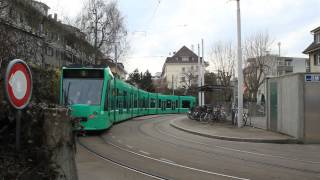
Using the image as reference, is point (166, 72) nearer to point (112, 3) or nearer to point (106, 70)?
point (112, 3)

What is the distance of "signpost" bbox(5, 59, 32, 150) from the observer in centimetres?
465

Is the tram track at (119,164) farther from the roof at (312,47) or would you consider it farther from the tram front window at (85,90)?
the roof at (312,47)

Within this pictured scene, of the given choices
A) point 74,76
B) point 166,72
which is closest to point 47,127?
point 74,76

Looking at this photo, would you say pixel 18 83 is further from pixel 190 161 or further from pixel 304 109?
pixel 304 109

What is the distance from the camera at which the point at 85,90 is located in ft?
62.2

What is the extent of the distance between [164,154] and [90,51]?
38719 mm

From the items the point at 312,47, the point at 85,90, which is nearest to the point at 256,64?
the point at 312,47

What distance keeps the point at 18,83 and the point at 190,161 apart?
777 cm

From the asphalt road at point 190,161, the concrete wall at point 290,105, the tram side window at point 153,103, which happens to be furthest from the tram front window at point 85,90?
the tram side window at point 153,103

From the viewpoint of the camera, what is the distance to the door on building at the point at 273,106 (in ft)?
72.9

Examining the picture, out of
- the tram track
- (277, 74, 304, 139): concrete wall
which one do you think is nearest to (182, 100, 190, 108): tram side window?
(277, 74, 304, 139): concrete wall

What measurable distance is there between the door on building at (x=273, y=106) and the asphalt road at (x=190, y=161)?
5.25 meters

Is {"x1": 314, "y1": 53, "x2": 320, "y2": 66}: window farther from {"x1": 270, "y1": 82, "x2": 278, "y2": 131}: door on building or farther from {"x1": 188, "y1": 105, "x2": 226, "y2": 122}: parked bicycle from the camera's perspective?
{"x1": 270, "y1": 82, "x2": 278, "y2": 131}: door on building

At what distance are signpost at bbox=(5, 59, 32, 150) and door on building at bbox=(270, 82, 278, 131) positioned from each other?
18.6 meters
